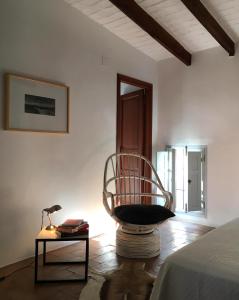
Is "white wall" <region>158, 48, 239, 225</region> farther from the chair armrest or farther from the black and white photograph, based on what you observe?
the black and white photograph

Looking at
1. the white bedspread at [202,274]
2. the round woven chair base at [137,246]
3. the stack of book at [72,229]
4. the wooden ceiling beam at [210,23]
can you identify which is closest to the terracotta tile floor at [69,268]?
the round woven chair base at [137,246]

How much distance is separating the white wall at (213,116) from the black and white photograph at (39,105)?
6.76ft

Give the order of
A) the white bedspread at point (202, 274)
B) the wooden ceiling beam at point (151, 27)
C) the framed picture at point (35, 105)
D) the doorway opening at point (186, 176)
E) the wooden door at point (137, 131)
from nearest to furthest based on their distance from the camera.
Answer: the white bedspread at point (202, 274)
the framed picture at point (35, 105)
the wooden ceiling beam at point (151, 27)
the doorway opening at point (186, 176)
the wooden door at point (137, 131)

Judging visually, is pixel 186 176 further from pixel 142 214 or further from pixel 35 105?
pixel 35 105

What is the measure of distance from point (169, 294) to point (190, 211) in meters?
2.92

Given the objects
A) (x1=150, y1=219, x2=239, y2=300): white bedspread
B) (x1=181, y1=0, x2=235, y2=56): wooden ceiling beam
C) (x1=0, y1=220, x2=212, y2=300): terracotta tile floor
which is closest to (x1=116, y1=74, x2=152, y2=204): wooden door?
(x1=0, y1=220, x2=212, y2=300): terracotta tile floor

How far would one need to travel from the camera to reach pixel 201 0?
2953 mm

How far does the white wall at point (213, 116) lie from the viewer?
3729 mm

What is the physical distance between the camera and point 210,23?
3203 mm

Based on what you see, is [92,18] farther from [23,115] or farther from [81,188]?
[81,188]

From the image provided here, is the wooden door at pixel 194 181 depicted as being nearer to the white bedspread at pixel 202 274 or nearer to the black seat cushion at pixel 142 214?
the black seat cushion at pixel 142 214

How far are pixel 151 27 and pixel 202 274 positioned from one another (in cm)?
298

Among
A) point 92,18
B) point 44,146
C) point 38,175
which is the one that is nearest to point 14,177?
point 38,175

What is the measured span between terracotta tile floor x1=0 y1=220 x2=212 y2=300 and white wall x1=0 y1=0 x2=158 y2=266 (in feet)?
0.82
